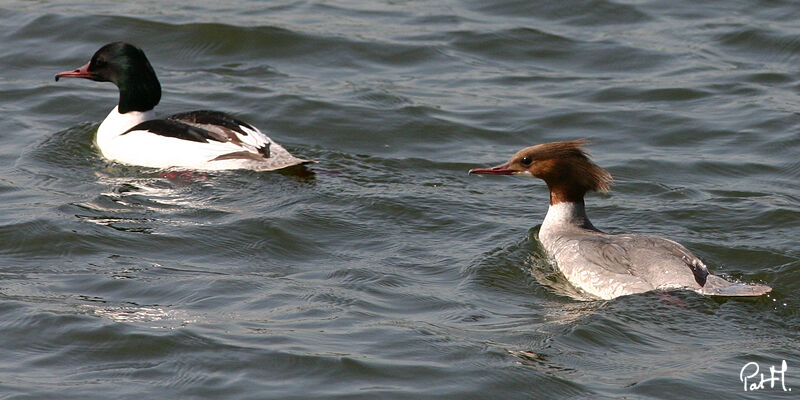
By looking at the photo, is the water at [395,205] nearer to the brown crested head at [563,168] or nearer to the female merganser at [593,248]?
the female merganser at [593,248]

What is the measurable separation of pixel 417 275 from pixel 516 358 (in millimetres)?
1621

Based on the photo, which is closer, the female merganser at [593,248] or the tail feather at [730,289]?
the tail feather at [730,289]

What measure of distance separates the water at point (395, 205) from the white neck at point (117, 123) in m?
0.25

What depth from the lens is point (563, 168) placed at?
9109 millimetres

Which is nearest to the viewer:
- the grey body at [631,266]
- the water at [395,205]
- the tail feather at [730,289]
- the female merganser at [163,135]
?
the water at [395,205]

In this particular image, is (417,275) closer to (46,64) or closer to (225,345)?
(225,345)

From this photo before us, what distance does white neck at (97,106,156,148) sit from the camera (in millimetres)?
11250

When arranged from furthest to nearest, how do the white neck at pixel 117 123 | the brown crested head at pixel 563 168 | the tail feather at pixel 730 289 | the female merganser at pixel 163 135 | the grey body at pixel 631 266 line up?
the white neck at pixel 117 123
the female merganser at pixel 163 135
the brown crested head at pixel 563 168
the grey body at pixel 631 266
the tail feather at pixel 730 289

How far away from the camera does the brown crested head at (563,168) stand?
9055 mm

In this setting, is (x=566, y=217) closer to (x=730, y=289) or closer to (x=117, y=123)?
(x=730, y=289)

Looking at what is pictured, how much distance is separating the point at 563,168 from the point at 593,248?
0.93 m

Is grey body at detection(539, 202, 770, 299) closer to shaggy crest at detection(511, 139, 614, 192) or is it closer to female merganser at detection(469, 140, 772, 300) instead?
female merganser at detection(469, 140, 772, 300)

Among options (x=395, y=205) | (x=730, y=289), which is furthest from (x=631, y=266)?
(x=395, y=205)

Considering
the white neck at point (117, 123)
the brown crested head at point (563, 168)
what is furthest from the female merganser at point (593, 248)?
the white neck at point (117, 123)
